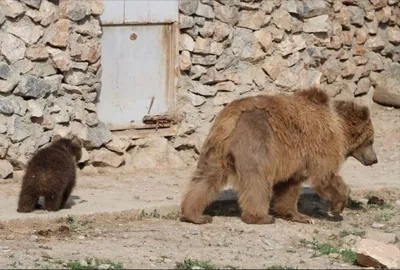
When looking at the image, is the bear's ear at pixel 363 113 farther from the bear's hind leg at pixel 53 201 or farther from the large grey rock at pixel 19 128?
the large grey rock at pixel 19 128

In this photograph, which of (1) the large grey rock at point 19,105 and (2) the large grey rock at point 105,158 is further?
(2) the large grey rock at point 105,158

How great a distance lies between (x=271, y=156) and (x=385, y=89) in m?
7.40

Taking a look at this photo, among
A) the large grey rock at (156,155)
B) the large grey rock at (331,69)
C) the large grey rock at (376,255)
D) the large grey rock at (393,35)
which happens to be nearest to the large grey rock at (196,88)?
the large grey rock at (156,155)

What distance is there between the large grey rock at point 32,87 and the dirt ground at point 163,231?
0.99 m

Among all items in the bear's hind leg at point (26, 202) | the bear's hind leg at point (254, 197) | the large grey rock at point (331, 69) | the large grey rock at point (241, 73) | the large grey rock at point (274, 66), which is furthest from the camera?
the large grey rock at point (331, 69)

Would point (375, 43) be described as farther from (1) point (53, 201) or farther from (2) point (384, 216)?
(1) point (53, 201)

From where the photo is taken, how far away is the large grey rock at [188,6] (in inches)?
571

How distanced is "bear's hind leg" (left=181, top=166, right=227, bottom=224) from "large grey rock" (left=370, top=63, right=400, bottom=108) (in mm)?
7385

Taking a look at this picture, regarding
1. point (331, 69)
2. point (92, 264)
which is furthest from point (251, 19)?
point (92, 264)

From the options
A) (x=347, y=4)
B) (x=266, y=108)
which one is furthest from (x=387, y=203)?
(x=347, y=4)

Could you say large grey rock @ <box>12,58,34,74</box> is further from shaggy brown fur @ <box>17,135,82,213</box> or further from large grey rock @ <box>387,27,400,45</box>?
large grey rock @ <box>387,27,400,45</box>

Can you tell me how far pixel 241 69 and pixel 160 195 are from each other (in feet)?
10.4

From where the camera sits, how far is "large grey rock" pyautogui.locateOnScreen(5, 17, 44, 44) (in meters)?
13.0

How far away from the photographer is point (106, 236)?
35.1ft
